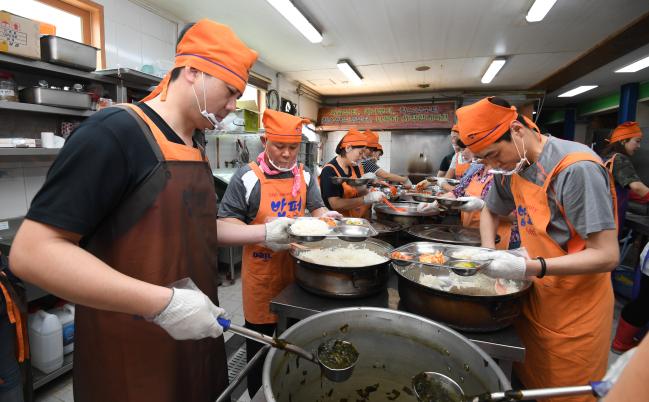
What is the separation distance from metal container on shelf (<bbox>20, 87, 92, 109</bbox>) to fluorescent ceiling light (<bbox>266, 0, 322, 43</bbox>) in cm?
238

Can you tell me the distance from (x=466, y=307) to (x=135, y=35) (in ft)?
15.3

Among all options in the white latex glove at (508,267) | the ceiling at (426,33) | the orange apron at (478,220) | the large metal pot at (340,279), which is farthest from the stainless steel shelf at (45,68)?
the orange apron at (478,220)

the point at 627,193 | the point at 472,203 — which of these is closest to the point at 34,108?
the point at 472,203

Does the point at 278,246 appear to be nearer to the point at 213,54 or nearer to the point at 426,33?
the point at 213,54

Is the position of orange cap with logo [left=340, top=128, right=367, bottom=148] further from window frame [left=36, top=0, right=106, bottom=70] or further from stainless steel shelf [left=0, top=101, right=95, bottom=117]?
window frame [left=36, top=0, right=106, bottom=70]

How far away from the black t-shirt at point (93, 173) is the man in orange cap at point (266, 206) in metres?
1.14

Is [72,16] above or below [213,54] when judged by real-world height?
above

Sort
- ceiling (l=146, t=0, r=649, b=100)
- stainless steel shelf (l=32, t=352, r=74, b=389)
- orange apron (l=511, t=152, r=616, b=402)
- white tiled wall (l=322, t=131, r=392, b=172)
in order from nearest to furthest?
orange apron (l=511, t=152, r=616, b=402) < stainless steel shelf (l=32, t=352, r=74, b=389) < ceiling (l=146, t=0, r=649, b=100) < white tiled wall (l=322, t=131, r=392, b=172)

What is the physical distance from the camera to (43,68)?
101 inches

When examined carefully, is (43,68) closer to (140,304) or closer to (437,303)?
(140,304)

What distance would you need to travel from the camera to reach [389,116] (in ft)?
29.5

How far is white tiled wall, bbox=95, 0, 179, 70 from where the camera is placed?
3.58 meters

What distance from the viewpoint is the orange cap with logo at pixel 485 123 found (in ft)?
4.63

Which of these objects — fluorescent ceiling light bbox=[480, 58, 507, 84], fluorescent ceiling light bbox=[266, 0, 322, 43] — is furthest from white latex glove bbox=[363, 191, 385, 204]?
fluorescent ceiling light bbox=[480, 58, 507, 84]
